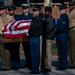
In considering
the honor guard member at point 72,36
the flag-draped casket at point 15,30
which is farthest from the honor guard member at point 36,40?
the honor guard member at point 72,36

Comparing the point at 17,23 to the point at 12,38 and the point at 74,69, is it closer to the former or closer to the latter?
the point at 12,38

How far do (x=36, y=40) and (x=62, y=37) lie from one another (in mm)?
941

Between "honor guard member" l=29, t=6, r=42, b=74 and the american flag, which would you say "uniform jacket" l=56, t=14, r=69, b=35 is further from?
the american flag

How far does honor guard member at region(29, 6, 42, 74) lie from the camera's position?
41.4ft

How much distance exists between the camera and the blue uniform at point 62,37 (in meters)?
13.2

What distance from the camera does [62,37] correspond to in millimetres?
13227

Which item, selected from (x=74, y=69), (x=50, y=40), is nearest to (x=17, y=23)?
(x=50, y=40)

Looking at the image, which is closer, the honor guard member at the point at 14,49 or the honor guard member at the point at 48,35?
the honor guard member at the point at 48,35

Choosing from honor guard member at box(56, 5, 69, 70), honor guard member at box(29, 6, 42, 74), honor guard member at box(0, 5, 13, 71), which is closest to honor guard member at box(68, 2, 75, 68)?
honor guard member at box(56, 5, 69, 70)

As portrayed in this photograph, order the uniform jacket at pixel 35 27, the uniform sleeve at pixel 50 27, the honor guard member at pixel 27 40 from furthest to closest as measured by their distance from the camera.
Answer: the honor guard member at pixel 27 40, the uniform sleeve at pixel 50 27, the uniform jacket at pixel 35 27

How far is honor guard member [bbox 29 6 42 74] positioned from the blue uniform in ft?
2.57

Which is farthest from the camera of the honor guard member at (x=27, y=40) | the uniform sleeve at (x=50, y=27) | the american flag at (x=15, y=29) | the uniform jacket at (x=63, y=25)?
the honor guard member at (x=27, y=40)

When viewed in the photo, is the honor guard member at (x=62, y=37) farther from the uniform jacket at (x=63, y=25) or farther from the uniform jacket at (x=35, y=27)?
the uniform jacket at (x=35, y=27)

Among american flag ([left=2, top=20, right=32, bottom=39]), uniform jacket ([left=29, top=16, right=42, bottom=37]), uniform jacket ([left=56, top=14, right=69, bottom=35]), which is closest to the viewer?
uniform jacket ([left=29, top=16, right=42, bottom=37])
